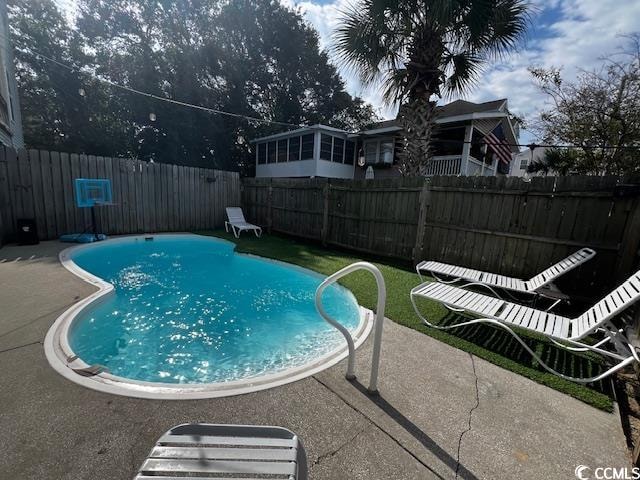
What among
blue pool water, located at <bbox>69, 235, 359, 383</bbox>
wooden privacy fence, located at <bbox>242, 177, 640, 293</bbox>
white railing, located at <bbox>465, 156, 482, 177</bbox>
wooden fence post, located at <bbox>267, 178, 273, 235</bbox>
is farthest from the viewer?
white railing, located at <bbox>465, 156, 482, 177</bbox>

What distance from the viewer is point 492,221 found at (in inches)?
225

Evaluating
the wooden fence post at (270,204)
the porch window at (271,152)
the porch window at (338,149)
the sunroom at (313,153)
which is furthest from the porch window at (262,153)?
the wooden fence post at (270,204)

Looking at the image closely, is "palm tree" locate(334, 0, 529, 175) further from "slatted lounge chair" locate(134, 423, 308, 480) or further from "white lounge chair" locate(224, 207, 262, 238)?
"slatted lounge chair" locate(134, 423, 308, 480)

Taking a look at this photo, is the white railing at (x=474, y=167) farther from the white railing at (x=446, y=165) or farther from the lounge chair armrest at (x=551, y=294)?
the lounge chair armrest at (x=551, y=294)

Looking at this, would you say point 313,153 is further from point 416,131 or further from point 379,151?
point 416,131

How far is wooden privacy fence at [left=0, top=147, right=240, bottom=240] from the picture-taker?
24.4 ft

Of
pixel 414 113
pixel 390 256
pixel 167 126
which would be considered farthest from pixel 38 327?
pixel 167 126

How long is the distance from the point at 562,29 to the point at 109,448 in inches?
502

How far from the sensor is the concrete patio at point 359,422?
175cm

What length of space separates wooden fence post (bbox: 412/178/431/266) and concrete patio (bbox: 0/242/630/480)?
13.3 feet

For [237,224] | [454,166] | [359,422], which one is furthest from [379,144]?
[359,422]

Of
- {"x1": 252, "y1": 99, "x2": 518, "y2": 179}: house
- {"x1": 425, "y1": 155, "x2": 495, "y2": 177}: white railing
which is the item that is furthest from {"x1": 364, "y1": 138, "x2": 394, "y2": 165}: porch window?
{"x1": 425, "y1": 155, "x2": 495, "y2": 177}: white railing

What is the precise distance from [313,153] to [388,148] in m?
4.19

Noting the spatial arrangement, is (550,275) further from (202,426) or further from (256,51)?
(256,51)
